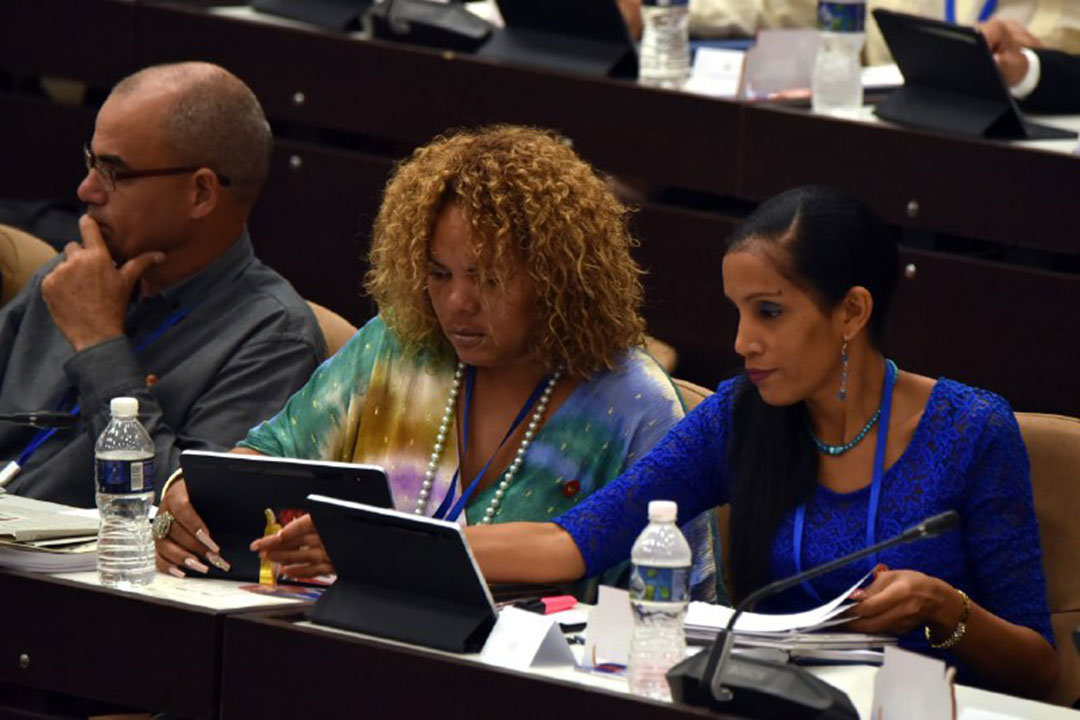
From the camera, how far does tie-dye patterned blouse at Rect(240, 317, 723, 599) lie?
3.09 m

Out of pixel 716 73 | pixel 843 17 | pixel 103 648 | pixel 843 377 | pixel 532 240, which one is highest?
pixel 843 17

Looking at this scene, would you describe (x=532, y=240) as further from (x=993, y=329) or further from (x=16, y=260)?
(x=16, y=260)

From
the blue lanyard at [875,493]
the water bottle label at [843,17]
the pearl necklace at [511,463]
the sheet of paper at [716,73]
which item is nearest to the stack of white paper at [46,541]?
the pearl necklace at [511,463]

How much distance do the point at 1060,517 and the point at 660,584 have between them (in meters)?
0.77

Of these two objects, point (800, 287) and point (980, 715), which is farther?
point (800, 287)

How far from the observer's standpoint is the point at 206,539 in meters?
2.87

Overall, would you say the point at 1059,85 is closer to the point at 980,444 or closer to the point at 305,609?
the point at 980,444

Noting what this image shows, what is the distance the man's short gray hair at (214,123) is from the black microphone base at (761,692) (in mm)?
A: 1717

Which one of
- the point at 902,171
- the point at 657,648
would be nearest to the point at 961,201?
the point at 902,171

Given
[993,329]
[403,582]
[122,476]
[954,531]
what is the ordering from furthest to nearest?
[993,329], [122,476], [954,531], [403,582]

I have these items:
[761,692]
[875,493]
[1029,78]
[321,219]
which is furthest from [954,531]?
[321,219]

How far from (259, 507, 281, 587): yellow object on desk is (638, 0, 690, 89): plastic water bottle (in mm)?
1926

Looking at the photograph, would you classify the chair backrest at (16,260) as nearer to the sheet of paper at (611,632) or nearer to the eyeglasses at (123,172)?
the eyeglasses at (123,172)

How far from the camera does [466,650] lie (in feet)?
8.04
